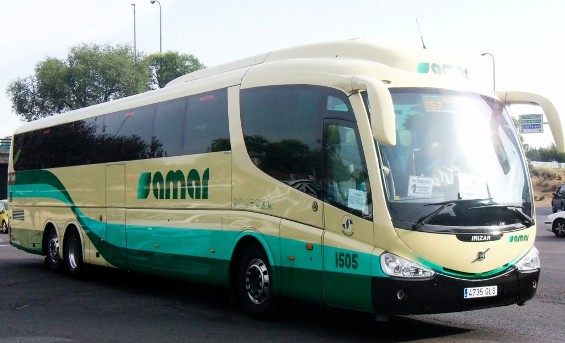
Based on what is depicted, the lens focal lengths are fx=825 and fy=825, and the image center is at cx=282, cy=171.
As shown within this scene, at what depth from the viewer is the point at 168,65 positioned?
97.2m

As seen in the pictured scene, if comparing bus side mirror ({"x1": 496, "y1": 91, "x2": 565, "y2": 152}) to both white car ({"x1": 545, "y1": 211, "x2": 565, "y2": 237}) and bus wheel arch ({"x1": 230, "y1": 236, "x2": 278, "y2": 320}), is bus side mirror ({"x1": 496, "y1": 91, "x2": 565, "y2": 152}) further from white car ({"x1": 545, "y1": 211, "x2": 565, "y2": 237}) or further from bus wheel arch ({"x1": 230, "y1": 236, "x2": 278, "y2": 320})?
white car ({"x1": 545, "y1": 211, "x2": 565, "y2": 237})

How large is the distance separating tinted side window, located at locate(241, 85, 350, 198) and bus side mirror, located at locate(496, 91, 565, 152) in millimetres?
2293

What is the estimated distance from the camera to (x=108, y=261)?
14539 mm

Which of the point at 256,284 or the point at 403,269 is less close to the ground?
the point at 403,269

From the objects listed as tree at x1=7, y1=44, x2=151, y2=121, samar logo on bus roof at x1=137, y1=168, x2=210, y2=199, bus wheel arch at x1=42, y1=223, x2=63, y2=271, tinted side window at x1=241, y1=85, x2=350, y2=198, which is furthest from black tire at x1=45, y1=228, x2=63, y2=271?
tree at x1=7, y1=44, x2=151, y2=121

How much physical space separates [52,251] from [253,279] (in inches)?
317

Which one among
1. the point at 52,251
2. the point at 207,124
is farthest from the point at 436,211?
the point at 52,251

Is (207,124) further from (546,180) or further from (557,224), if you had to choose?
(546,180)

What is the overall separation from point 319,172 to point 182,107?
3802mm

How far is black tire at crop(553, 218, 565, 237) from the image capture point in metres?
28.3

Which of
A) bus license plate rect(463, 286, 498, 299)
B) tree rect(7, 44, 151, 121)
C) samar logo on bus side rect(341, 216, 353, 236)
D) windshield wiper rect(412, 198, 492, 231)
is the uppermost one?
tree rect(7, 44, 151, 121)

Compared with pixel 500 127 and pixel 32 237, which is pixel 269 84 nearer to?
pixel 500 127

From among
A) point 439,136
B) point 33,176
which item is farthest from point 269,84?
point 33,176

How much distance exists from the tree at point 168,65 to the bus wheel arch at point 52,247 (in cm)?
7899
